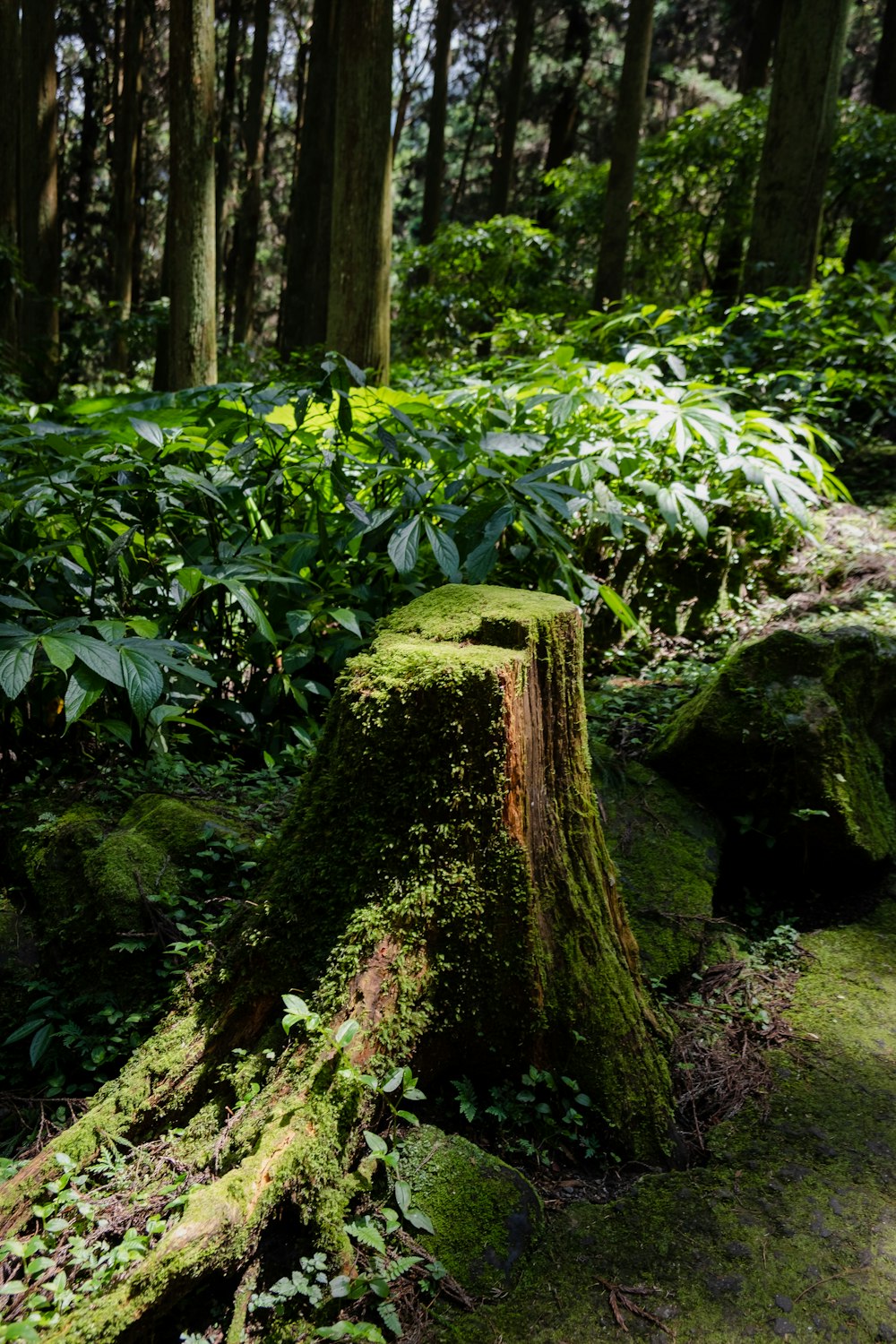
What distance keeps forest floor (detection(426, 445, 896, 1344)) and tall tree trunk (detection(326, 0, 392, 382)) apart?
438 cm

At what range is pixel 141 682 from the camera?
7.73 ft

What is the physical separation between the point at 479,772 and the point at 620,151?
10324 mm

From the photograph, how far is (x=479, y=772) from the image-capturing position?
1.95 m

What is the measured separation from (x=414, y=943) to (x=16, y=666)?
1.19 meters

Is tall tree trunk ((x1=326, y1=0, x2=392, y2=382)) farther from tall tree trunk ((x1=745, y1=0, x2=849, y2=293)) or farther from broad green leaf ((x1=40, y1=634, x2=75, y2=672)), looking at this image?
tall tree trunk ((x1=745, y1=0, x2=849, y2=293))

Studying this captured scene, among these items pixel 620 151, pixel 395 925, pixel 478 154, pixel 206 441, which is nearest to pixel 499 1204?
pixel 395 925

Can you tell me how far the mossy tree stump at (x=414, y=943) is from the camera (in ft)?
5.73

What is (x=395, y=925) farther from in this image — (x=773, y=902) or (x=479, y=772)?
(x=773, y=902)

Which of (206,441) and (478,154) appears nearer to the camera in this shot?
(206,441)

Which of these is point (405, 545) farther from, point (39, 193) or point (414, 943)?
point (39, 193)

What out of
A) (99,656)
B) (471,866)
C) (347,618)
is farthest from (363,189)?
(471,866)

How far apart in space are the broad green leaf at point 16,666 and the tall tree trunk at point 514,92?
1535 cm

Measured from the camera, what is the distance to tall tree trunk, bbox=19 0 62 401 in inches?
408

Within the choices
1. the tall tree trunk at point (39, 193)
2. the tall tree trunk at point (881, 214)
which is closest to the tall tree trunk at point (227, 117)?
the tall tree trunk at point (39, 193)
